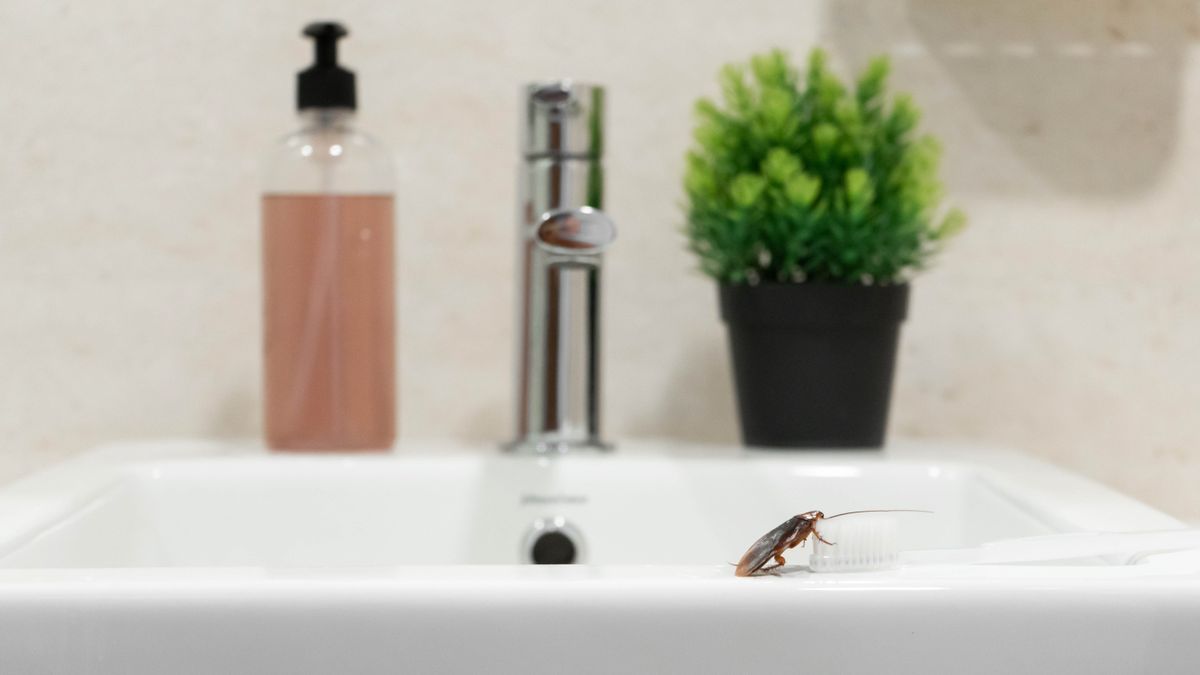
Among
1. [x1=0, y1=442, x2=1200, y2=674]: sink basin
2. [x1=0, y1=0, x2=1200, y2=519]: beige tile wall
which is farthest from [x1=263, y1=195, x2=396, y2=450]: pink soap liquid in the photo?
[x1=0, y1=442, x2=1200, y2=674]: sink basin

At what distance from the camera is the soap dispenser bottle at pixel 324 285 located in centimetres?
67

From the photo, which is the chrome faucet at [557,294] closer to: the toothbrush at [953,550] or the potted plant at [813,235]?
the potted plant at [813,235]

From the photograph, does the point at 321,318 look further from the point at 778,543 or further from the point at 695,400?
the point at 778,543

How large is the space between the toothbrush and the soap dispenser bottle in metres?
0.36

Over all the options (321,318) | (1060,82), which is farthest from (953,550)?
(1060,82)

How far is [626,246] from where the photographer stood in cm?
78

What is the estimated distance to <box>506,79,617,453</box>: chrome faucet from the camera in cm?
68

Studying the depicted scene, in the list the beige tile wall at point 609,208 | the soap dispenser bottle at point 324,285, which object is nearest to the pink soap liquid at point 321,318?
the soap dispenser bottle at point 324,285

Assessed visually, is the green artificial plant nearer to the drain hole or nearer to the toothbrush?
the drain hole

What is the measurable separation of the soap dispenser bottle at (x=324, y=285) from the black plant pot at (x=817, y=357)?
198mm

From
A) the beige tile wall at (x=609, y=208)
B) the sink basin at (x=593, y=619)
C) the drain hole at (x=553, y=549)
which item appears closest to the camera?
the sink basin at (x=593, y=619)

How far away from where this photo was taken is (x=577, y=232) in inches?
26.0

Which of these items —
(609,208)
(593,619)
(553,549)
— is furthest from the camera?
(609,208)

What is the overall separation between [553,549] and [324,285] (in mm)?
187
